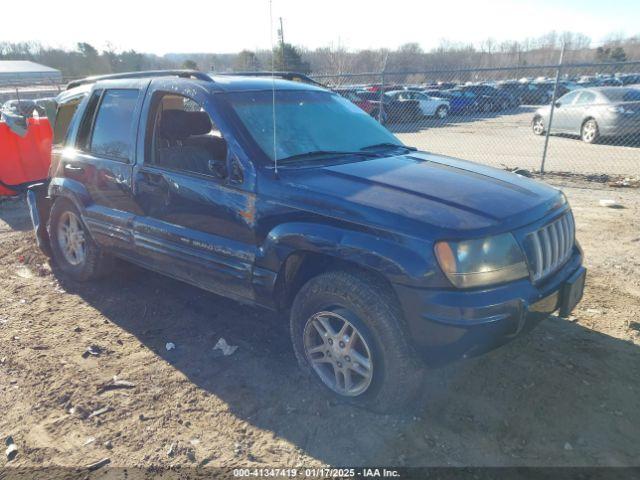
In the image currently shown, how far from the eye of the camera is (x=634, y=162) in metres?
11.0

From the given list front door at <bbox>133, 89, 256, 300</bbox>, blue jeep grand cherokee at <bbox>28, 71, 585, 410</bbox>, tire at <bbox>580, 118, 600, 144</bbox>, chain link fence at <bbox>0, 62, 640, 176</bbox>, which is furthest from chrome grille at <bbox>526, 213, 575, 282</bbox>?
tire at <bbox>580, 118, 600, 144</bbox>

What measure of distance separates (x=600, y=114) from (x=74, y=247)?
44.6 feet

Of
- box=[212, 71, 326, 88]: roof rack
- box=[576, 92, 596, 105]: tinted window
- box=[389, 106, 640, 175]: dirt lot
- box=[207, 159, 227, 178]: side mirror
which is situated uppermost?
box=[212, 71, 326, 88]: roof rack

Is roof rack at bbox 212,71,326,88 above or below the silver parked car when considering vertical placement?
above

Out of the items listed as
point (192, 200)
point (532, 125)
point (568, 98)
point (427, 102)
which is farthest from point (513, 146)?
point (192, 200)

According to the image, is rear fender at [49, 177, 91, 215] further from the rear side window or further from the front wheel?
the front wheel

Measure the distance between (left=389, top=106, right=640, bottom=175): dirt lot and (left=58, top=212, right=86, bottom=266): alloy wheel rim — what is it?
8.93m

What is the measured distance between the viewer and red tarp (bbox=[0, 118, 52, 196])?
8.23 metres

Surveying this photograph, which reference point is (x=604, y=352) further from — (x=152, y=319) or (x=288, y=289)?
(x=152, y=319)

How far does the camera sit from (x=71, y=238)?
491 centimetres

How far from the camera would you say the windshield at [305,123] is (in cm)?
338

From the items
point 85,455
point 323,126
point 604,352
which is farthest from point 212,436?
point 604,352

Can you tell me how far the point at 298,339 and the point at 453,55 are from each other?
44.7 meters

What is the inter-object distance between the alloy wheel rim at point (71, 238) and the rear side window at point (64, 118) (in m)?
0.78
